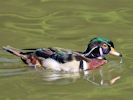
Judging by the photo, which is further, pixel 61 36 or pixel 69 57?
pixel 61 36

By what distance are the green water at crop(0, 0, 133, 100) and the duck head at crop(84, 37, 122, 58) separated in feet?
0.78

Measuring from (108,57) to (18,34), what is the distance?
80.3 inches

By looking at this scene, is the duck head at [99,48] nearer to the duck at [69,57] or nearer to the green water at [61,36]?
the duck at [69,57]

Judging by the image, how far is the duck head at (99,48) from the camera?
11123mm

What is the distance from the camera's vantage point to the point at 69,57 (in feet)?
35.6

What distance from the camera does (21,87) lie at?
10.1 meters

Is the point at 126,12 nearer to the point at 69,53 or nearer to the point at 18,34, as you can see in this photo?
the point at 18,34

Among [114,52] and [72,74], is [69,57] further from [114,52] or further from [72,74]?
[114,52]

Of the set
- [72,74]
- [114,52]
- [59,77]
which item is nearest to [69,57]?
[72,74]

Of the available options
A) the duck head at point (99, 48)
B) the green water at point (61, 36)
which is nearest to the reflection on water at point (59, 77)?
the green water at point (61, 36)

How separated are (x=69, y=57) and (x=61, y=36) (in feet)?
6.39

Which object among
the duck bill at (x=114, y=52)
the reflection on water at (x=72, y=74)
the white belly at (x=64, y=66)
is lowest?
the reflection on water at (x=72, y=74)

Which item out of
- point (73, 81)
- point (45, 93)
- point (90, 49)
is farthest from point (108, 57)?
point (45, 93)

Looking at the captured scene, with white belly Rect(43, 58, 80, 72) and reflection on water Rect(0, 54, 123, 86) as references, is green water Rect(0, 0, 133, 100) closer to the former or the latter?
reflection on water Rect(0, 54, 123, 86)
